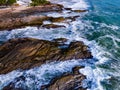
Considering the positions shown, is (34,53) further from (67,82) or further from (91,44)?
(91,44)

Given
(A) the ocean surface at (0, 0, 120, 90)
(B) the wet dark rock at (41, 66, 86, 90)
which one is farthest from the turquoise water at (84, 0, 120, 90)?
(B) the wet dark rock at (41, 66, 86, 90)

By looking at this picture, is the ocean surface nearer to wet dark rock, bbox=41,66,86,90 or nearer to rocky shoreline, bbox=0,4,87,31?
wet dark rock, bbox=41,66,86,90

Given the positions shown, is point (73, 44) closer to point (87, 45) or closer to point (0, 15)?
point (87, 45)

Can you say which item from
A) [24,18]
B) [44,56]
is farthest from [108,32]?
[44,56]

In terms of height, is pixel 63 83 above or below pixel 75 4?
above

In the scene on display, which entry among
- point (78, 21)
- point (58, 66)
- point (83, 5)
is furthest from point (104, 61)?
point (83, 5)

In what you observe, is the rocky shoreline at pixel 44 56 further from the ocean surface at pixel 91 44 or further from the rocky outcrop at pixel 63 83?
the ocean surface at pixel 91 44

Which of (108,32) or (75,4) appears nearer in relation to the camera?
(108,32)
